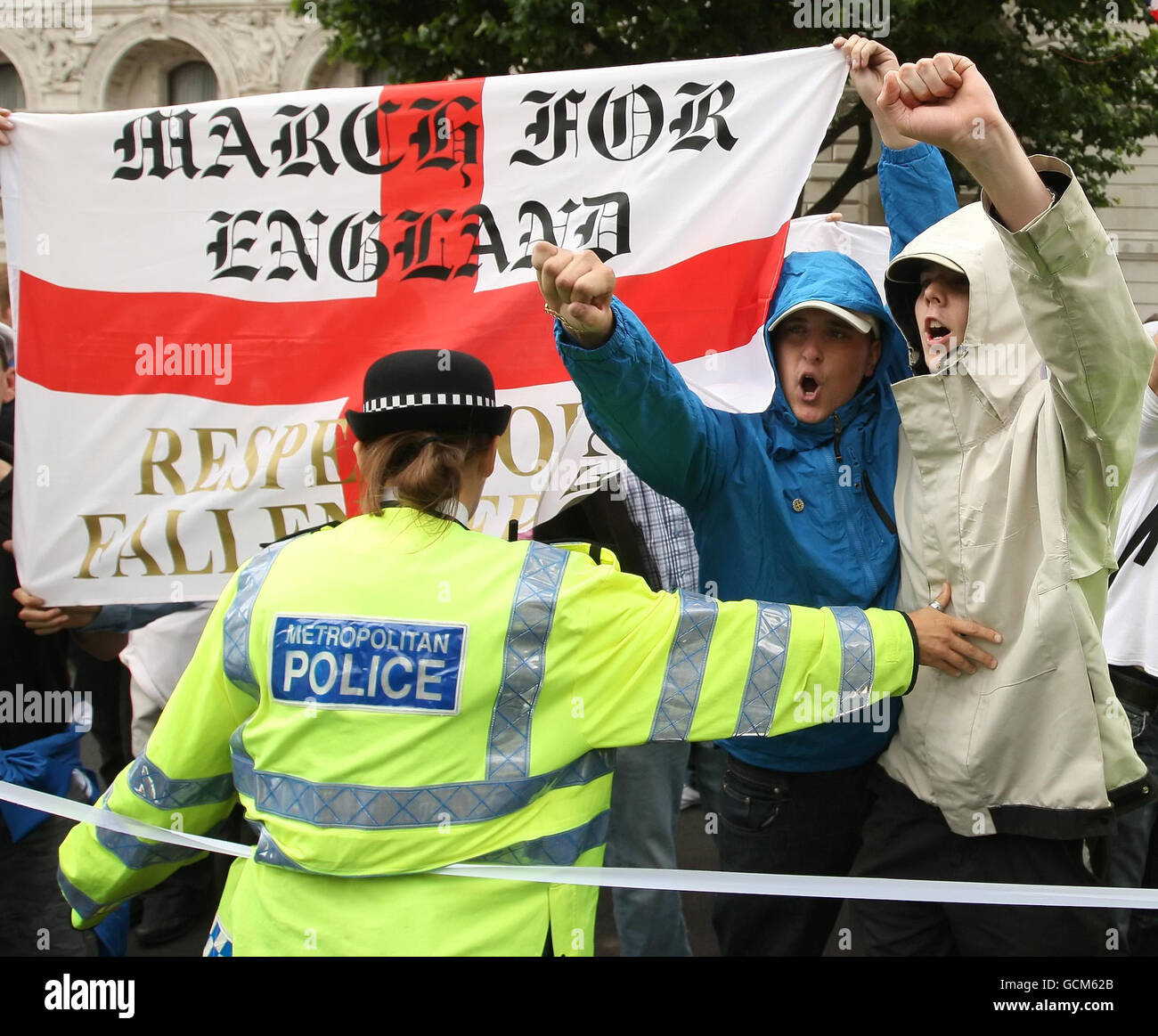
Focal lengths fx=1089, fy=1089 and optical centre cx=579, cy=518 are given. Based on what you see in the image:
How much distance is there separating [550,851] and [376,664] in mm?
414

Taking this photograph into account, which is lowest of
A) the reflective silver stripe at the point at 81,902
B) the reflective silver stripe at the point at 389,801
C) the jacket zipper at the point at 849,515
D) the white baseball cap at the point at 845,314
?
the reflective silver stripe at the point at 81,902

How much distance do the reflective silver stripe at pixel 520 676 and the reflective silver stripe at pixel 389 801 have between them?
3 centimetres

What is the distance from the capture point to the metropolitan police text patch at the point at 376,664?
1607mm

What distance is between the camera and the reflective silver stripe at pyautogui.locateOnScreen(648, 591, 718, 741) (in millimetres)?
1751

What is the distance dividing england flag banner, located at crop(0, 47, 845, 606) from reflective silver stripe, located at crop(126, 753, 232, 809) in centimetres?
109

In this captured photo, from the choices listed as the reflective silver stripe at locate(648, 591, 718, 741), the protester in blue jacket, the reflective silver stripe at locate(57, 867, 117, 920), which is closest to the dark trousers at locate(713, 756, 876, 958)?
the protester in blue jacket

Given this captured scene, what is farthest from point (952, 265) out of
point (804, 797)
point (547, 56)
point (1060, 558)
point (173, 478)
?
point (547, 56)

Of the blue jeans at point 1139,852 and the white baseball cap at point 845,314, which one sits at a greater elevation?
the white baseball cap at point 845,314

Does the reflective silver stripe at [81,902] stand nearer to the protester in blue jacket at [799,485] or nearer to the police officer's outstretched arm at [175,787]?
the police officer's outstretched arm at [175,787]

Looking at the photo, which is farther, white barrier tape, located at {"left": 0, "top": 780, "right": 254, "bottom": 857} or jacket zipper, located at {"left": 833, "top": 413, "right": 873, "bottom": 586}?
jacket zipper, located at {"left": 833, "top": 413, "right": 873, "bottom": 586}

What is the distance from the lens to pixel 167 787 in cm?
183

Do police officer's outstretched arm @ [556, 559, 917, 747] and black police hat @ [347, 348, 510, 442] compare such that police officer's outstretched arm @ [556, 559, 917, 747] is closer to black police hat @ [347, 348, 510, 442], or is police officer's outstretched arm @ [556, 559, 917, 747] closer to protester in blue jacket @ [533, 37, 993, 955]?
protester in blue jacket @ [533, 37, 993, 955]

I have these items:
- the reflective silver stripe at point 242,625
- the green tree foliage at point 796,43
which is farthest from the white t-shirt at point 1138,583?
the green tree foliage at point 796,43

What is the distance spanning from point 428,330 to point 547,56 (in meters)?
7.65
